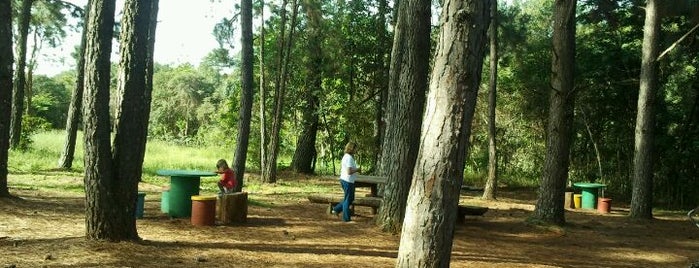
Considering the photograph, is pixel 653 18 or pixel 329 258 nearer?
pixel 329 258

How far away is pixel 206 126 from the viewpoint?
41.8 meters

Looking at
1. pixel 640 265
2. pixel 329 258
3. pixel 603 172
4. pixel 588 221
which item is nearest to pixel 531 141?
pixel 603 172

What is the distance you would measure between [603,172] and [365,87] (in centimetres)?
993

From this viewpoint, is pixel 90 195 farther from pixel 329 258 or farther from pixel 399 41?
pixel 399 41

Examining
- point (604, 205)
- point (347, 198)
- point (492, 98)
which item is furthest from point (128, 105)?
point (604, 205)

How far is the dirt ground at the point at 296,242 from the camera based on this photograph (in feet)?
21.0

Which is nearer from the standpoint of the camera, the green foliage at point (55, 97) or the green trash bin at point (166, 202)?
the green trash bin at point (166, 202)

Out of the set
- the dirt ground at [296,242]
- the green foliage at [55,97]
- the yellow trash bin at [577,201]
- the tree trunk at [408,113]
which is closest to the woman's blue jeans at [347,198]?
the dirt ground at [296,242]

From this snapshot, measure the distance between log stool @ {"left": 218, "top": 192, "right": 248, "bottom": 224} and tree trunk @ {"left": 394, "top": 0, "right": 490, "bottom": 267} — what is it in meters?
5.27

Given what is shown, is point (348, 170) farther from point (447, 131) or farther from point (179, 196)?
point (447, 131)

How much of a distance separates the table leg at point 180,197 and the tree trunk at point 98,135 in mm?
2591

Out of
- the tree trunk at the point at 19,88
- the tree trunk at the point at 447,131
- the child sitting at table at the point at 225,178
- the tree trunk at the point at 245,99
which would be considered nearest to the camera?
the tree trunk at the point at 447,131

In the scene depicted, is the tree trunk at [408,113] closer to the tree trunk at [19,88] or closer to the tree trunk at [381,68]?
the tree trunk at [381,68]

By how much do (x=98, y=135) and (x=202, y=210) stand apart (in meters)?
2.58
